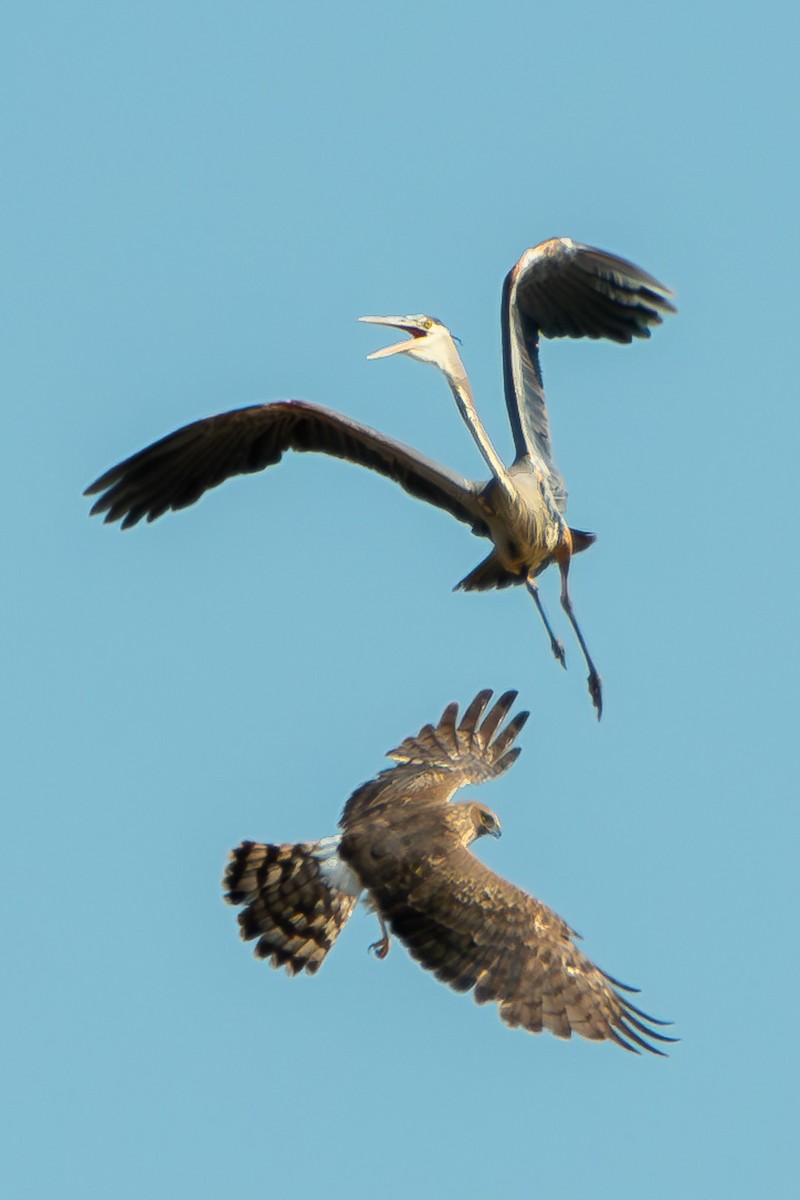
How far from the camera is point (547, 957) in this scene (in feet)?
42.1

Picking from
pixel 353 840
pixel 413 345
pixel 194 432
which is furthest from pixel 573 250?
pixel 353 840

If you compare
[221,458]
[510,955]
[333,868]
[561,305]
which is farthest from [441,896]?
[561,305]

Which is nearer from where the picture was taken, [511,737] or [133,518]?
[133,518]

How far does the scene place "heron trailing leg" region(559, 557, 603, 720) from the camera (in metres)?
14.0

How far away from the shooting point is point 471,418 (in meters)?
13.8

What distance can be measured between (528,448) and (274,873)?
9.28 feet

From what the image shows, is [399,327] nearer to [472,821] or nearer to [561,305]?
[561,305]

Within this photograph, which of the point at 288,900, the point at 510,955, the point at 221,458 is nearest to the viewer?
Result: the point at 510,955

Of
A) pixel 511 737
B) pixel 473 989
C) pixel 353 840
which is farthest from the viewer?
pixel 511 737

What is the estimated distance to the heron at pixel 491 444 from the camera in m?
13.6

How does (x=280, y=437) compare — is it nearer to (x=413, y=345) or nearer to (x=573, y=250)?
(x=413, y=345)

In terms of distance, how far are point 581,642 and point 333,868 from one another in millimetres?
1876

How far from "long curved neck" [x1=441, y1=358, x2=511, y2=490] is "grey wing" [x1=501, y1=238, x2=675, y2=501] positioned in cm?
22

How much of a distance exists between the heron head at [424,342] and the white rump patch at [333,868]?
8.81ft
